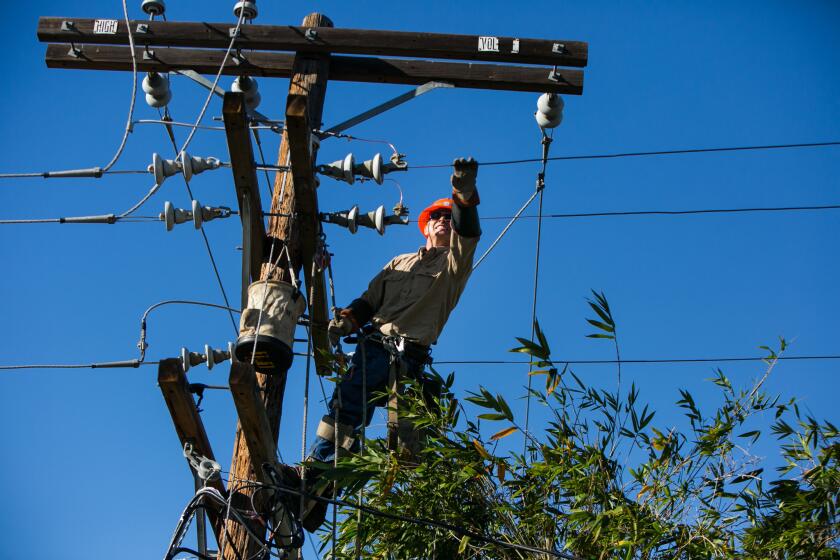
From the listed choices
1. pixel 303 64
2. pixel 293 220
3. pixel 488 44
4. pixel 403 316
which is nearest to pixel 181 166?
pixel 293 220

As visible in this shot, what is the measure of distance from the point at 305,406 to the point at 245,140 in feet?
4.93

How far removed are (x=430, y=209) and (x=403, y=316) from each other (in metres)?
0.85

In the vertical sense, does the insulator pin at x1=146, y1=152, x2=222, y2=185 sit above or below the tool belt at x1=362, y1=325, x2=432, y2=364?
above

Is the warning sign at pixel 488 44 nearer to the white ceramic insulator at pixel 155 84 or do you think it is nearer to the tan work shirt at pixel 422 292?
the tan work shirt at pixel 422 292

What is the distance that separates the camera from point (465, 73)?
28.9 ft

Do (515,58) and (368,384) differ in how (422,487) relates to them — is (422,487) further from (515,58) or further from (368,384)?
(515,58)

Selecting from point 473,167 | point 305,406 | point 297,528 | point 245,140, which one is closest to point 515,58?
point 473,167

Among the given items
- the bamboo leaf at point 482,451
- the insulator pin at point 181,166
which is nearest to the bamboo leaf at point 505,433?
the bamboo leaf at point 482,451

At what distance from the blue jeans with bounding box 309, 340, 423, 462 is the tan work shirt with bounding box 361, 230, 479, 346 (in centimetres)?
16

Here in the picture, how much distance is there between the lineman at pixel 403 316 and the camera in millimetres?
7559

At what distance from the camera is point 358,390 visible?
7812 millimetres

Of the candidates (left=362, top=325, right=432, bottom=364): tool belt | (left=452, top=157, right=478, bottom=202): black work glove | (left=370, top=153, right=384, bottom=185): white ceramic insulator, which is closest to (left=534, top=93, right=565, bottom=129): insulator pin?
(left=370, top=153, right=384, bottom=185): white ceramic insulator

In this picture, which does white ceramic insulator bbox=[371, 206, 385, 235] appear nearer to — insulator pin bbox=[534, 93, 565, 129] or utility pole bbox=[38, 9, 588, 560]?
utility pole bbox=[38, 9, 588, 560]

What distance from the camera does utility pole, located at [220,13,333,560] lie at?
739 centimetres
